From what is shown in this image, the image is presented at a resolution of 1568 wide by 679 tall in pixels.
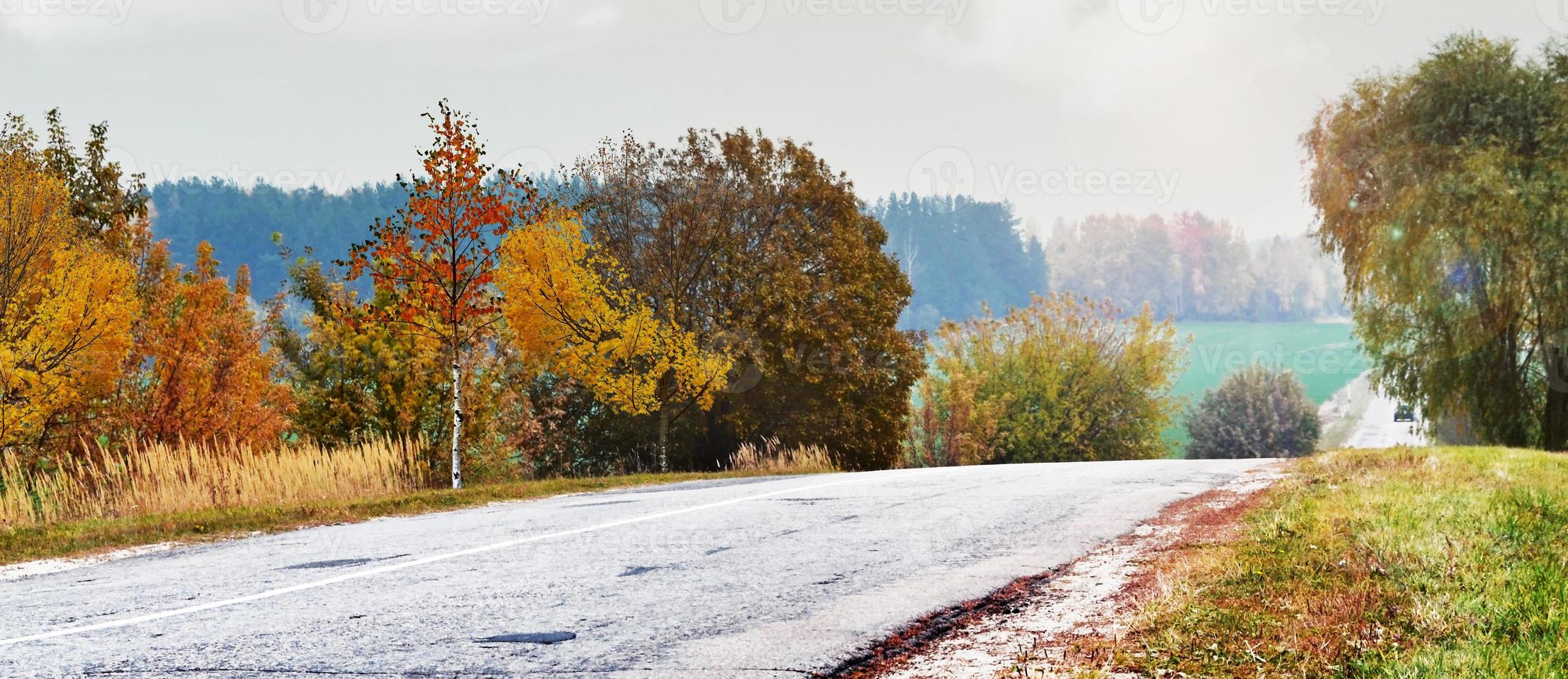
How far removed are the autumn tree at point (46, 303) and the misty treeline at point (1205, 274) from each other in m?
182

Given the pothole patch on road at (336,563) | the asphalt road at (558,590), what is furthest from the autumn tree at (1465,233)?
the pothole patch on road at (336,563)

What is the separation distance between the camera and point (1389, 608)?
5305 millimetres

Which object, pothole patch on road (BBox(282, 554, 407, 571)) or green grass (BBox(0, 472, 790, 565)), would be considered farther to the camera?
green grass (BBox(0, 472, 790, 565))

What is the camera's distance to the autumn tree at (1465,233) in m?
25.7

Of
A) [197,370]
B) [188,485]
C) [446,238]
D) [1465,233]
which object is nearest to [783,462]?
[446,238]

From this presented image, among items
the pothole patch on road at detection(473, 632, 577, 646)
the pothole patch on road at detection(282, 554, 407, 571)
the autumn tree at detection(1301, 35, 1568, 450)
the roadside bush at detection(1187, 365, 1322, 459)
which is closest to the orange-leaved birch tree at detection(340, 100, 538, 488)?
the pothole patch on road at detection(282, 554, 407, 571)

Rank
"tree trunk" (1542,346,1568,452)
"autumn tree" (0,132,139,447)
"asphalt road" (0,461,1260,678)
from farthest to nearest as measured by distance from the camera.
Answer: "tree trunk" (1542,346,1568,452) → "autumn tree" (0,132,139,447) → "asphalt road" (0,461,1260,678)

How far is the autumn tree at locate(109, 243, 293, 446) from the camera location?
25.6m

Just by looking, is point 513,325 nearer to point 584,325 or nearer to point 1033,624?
point 584,325

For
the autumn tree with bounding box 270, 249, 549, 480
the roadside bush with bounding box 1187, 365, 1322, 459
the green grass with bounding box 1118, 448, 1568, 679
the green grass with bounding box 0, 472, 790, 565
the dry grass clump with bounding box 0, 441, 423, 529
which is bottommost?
the roadside bush with bounding box 1187, 365, 1322, 459

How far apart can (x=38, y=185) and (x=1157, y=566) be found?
20.0 m

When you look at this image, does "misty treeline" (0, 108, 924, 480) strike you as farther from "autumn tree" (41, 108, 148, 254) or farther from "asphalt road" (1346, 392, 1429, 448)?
"asphalt road" (1346, 392, 1429, 448)

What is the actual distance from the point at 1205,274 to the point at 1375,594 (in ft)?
656

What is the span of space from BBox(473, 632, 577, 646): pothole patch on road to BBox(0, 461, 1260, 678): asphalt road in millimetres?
17
